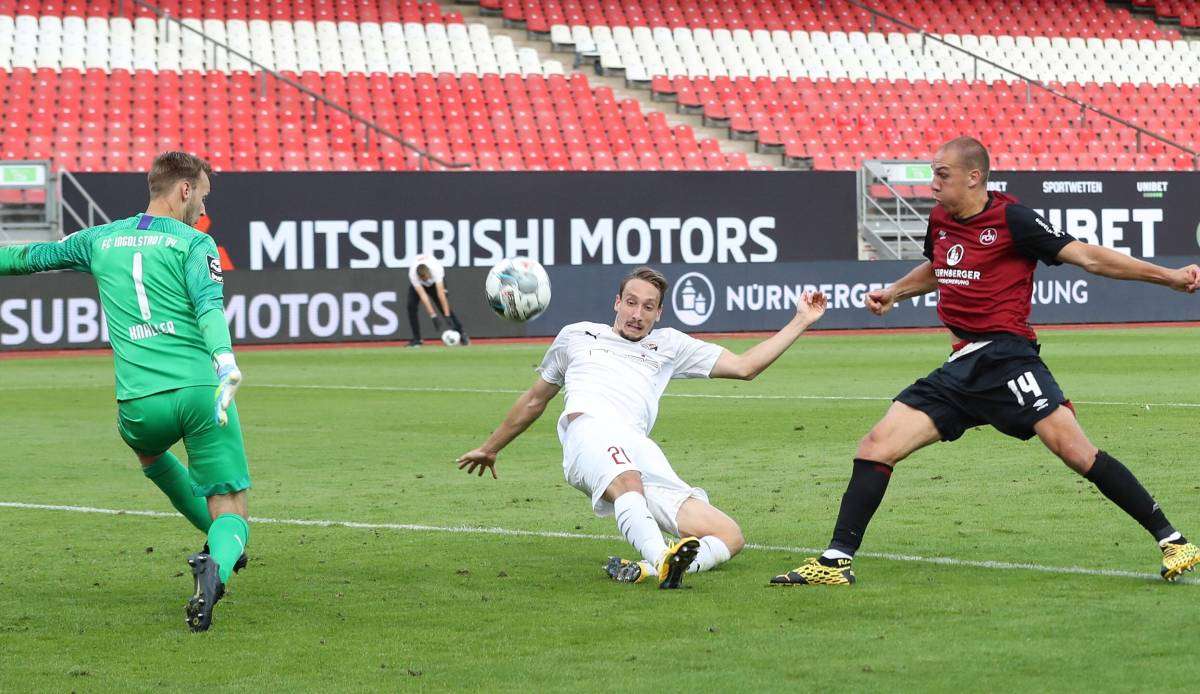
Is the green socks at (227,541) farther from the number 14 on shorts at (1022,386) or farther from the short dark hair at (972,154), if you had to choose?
the short dark hair at (972,154)

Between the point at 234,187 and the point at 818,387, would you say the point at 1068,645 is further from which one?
the point at 234,187

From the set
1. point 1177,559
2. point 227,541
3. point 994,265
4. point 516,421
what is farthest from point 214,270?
point 1177,559

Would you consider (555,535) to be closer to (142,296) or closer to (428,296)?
(142,296)

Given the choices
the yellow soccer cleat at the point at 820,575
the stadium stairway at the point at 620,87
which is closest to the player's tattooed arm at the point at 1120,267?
the yellow soccer cleat at the point at 820,575

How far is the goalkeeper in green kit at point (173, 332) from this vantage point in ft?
20.8

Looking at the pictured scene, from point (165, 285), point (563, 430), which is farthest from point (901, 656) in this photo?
point (165, 285)

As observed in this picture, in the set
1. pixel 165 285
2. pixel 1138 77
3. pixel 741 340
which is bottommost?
pixel 741 340

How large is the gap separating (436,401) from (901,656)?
12.5 meters

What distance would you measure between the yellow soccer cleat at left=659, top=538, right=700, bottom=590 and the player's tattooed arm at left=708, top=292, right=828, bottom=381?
3.07 ft

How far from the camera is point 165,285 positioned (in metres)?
6.37

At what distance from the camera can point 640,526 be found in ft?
22.6

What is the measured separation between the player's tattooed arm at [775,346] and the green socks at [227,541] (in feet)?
7.17

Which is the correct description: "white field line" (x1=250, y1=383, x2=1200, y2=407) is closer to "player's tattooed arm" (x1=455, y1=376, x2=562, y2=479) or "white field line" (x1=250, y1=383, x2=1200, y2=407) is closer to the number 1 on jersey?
"player's tattooed arm" (x1=455, y1=376, x2=562, y2=479)

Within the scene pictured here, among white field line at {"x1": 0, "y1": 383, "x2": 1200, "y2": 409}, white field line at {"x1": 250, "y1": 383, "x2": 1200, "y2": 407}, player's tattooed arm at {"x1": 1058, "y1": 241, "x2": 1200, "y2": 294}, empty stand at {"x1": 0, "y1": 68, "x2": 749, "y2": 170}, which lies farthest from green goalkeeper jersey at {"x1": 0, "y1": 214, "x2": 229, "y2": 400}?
empty stand at {"x1": 0, "y1": 68, "x2": 749, "y2": 170}
